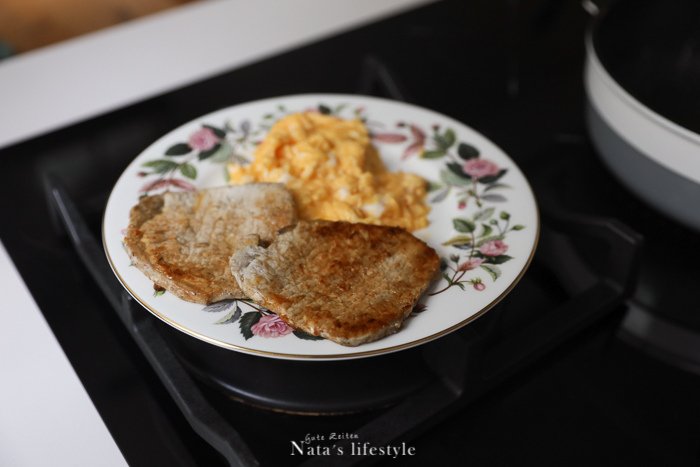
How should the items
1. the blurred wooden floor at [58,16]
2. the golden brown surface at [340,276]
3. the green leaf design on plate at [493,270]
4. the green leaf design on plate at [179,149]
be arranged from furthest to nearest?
1. the blurred wooden floor at [58,16]
2. the green leaf design on plate at [179,149]
3. the green leaf design on plate at [493,270]
4. the golden brown surface at [340,276]

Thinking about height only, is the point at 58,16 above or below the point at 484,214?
below

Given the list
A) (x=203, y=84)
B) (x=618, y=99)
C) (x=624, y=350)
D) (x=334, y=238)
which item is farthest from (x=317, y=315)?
(x=203, y=84)

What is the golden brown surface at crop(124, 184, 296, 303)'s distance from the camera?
98 centimetres

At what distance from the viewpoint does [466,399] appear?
102 cm

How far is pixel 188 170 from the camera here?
48.1 inches

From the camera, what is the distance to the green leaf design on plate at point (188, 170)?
1.21 meters

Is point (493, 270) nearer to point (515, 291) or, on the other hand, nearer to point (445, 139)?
point (515, 291)

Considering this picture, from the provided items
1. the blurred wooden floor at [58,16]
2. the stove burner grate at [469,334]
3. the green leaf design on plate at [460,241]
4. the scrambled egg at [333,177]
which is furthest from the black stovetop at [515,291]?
the blurred wooden floor at [58,16]

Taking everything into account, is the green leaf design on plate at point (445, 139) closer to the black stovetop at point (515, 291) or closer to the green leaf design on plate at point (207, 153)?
the black stovetop at point (515, 291)

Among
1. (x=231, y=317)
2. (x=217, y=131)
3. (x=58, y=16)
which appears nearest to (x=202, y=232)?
(x=231, y=317)

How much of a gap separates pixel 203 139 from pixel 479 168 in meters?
0.45

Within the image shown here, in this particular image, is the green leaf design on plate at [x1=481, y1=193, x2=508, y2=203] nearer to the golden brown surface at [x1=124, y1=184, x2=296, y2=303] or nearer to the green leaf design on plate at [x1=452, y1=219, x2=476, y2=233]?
the green leaf design on plate at [x1=452, y1=219, x2=476, y2=233]

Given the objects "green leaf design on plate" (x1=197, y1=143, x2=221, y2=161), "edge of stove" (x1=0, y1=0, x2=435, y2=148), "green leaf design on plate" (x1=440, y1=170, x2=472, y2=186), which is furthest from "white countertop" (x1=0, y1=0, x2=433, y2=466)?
"green leaf design on plate" (x1=440, y1=170, x2=472, y2=186)

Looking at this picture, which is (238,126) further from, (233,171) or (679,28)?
(679,28)
